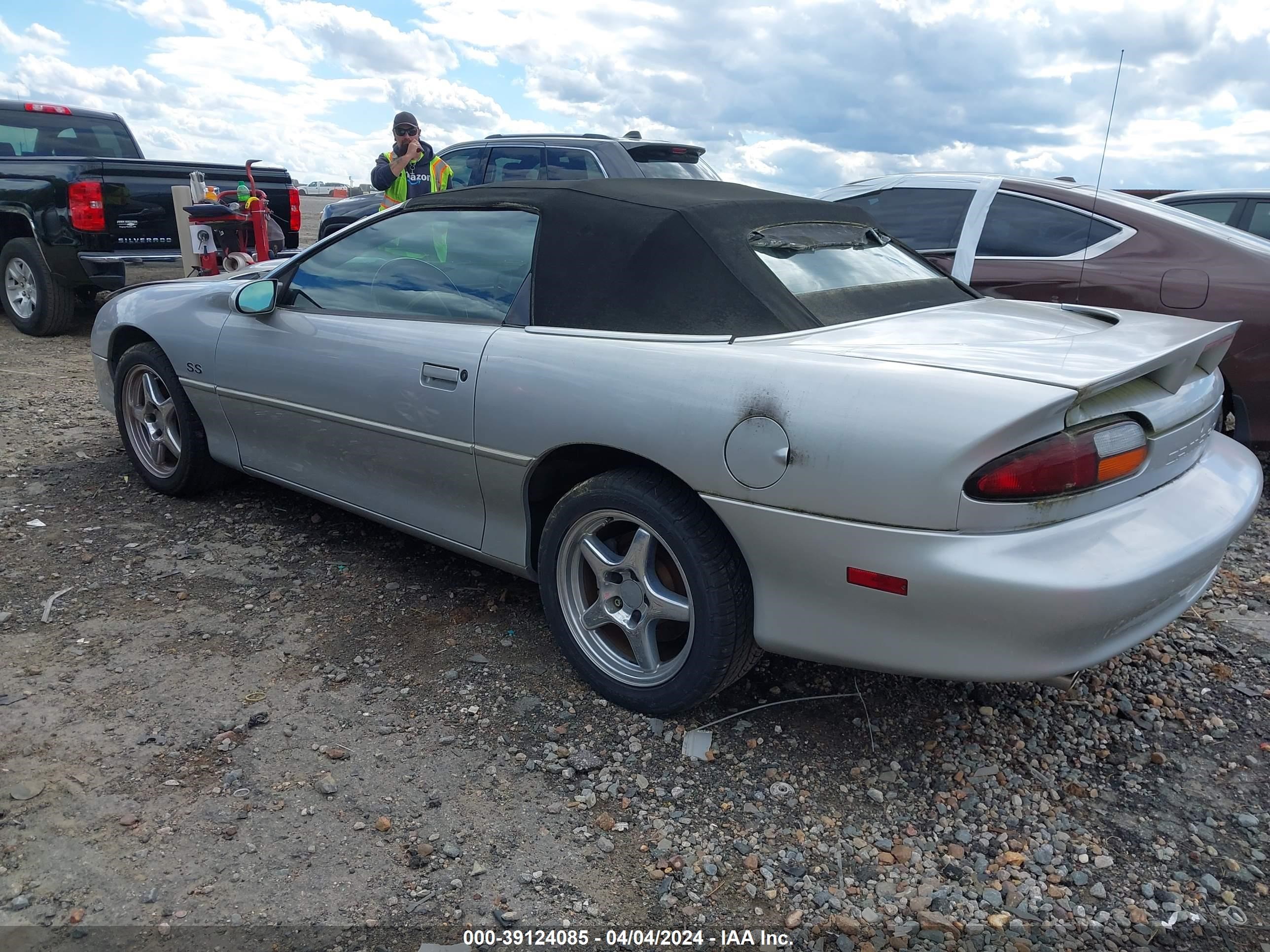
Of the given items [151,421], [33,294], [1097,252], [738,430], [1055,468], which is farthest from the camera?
[33,294]

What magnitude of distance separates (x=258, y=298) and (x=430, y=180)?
3.78m

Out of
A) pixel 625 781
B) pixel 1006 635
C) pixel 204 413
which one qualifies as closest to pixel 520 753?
pixel 625 781

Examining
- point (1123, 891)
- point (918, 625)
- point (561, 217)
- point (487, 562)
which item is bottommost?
point (1123, 891)

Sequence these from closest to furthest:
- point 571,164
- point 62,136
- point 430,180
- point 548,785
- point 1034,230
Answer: point 548,785
point 1034,230
point 430,180
point 571,164
point 62,136

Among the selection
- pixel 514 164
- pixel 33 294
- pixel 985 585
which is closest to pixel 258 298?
pixel 985 585

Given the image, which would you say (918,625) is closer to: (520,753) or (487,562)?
(520,753)

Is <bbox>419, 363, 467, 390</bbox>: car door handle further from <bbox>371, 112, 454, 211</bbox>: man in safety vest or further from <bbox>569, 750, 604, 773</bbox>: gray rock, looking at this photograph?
<bbox>371, 112, 454, 211</bbox>: man in safety vest

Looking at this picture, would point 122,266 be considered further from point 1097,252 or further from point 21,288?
point 1097,252

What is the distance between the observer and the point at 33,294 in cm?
794

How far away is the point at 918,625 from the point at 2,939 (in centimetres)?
205

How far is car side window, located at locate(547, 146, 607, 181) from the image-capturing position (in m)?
8.15

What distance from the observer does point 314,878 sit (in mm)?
2133

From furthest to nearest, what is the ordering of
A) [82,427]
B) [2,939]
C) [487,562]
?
[82,427] → [487,562] → [2,939]

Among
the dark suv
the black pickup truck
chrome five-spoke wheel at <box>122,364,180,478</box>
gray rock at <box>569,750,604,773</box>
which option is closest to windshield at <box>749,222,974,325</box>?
gray rock at <box>569,750,604,773</box>
